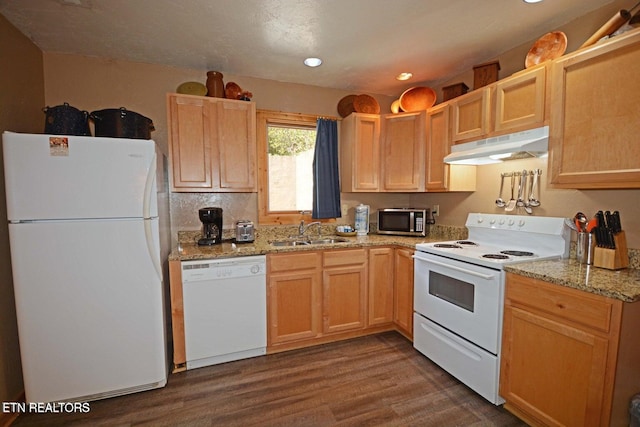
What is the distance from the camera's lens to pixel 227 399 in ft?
6.26

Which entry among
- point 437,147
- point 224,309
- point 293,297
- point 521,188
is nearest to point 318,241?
point 293,297

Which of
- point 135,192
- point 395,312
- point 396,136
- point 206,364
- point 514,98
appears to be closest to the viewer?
point 135,192

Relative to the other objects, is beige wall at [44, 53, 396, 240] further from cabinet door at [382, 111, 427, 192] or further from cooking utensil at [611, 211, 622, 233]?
cooking utensil at [611, 211, 622, 233]

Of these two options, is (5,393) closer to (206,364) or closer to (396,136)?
(206,364)

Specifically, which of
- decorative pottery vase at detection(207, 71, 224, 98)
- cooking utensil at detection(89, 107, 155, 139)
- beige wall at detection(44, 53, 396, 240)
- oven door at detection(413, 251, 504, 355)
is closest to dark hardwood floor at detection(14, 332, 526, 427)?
oven door at detection(413, 251, 504, 355)

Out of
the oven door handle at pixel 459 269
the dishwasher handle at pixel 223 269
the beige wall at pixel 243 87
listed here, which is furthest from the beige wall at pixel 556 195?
the dishwasher handle at pixel 223 269

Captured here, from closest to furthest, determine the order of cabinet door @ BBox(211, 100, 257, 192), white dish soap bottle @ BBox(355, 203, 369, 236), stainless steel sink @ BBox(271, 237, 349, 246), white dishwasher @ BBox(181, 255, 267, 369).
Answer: white dishwasher @ BBox(181, 255, 267, 369), cabinet door @ BBox(211, 100, 257, 192), stainless steel sink @ BBox(271, 237, 349, 246), white dish soap bottle @ BBox(355, 203, 369, 236)

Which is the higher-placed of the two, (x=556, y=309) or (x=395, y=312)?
(x=556, y=309)

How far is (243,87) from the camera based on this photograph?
2881 mm

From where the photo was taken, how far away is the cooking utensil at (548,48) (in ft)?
6.29

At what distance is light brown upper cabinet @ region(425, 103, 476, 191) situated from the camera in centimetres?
267

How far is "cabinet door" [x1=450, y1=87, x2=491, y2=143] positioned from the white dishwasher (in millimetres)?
2030

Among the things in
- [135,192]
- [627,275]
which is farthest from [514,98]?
[135,192]

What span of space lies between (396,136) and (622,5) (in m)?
1.71
